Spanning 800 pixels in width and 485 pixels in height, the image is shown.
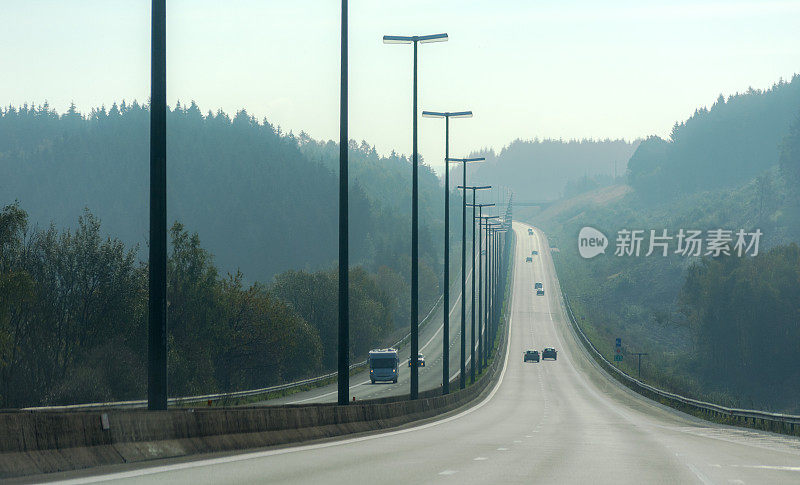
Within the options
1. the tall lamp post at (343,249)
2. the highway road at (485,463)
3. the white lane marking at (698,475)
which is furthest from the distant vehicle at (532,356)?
the white lane marking at (698,475)

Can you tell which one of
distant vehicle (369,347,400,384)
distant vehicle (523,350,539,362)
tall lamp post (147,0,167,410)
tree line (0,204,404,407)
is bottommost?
distant vehicle (523,350,539,362)

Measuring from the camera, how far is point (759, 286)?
13050 cm

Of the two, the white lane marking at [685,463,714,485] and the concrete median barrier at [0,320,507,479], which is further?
the white lane marking at [685,463,714,485]

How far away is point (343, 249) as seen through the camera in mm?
25859

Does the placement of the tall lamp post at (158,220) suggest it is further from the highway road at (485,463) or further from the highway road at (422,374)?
the highway road at (422,374)

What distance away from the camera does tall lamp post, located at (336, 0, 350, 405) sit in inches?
997

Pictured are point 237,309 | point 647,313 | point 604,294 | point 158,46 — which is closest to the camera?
point 158,46

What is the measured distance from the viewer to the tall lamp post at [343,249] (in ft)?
83.1

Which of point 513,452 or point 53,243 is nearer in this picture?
point 513,452

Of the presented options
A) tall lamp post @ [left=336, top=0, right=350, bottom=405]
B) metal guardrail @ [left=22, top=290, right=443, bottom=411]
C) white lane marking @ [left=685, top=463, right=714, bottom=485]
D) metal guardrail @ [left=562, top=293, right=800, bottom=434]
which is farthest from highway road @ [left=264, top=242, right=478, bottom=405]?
white lane marking @ [left=685, top=463, right=714, bottom=485]

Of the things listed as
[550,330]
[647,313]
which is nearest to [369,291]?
[550,330]

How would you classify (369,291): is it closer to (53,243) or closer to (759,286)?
(759,286)

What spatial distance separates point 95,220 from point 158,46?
6327cm

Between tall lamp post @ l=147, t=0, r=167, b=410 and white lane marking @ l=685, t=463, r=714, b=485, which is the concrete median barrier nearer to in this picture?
tall lamp post @ l=147, t=0, r=167, b=410
